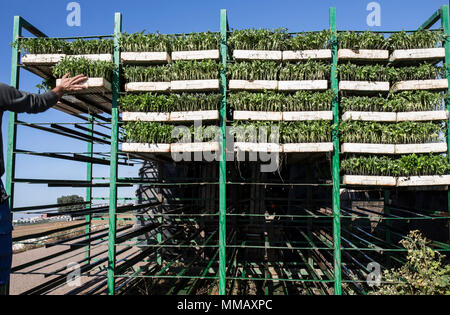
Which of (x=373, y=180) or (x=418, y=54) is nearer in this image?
(x=373, y=180)

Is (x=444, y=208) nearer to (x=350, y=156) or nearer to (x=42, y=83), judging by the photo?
(x=350, y=156)

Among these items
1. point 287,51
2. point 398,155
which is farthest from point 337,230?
point 287,51

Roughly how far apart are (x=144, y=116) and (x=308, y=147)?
3037 mm

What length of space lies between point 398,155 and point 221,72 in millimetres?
3587

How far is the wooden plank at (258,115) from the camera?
4.88m

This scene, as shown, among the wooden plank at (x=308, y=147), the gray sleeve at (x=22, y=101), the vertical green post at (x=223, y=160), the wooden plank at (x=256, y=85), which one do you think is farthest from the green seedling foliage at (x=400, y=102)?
the gray sleeve at (x=22, y=101)

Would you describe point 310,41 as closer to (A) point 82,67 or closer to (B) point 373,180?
(B) point 373,180

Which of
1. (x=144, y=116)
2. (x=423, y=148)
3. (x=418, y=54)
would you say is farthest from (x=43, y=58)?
(x=423, y=148)

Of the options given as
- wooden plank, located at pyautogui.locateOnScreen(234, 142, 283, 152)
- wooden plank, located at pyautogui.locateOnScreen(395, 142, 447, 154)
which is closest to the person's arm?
wooden plank, located at pyautogui.locateOnScreen(234, 142, 283, 152)

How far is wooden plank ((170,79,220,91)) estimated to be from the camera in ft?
16.3

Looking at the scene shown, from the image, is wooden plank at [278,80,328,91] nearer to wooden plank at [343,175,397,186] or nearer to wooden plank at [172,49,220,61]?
wooden plank at [172,49,220,61]

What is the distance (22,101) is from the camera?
101 inches
